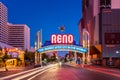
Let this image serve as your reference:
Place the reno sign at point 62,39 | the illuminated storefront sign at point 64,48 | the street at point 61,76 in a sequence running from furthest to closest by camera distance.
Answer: the reno sign at point 62,39 → the illuminated storefront sign at point 64,48 → the street at point 61,76

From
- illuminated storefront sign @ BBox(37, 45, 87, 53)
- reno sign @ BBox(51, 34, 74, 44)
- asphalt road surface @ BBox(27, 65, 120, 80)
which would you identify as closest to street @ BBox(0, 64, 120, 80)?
asphalt road surface @ BBox(27, 65, 120, 80)

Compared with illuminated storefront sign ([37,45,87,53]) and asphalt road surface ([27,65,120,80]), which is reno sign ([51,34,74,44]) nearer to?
illuminated storefront sign ([37,45,87,53])

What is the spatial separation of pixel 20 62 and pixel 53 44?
21.4 metres

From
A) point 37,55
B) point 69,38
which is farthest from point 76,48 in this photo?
point 37,55

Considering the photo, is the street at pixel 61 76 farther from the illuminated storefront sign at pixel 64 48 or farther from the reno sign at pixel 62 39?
the reno sign at pixel 62 39

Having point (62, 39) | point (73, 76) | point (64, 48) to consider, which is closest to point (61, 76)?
point (73, 76)

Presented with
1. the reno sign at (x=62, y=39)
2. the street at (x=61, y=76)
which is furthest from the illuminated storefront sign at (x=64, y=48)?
the street at (x=61, y=76)

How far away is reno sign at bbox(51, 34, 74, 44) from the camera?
88.2 metres

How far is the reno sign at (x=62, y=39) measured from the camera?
88200 millimetres

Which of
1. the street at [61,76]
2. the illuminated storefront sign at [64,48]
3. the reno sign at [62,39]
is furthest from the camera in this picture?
the reno sign at [62,39]

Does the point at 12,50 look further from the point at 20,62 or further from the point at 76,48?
the point at 76,48

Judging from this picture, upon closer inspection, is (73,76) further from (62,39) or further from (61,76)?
(62,39)

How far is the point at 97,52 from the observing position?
156 m

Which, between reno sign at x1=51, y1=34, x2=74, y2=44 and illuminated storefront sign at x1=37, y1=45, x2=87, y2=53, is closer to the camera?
illuminated storefront sign at x1=37, y1=45, x2=87, y2=53
